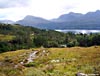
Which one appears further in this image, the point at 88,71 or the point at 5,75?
the point at 88,71

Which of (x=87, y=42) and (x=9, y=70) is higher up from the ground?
(x=9, y=70)

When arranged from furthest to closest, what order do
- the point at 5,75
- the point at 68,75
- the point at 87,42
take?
the point at 87,42, the point at 68,75, the point at 5,75

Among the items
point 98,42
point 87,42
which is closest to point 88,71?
point 98,42

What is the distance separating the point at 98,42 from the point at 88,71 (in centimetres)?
13426

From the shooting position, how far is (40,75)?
21219 millimetres

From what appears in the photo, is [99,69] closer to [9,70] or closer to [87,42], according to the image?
[9,70]

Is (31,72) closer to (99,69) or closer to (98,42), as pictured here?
(99,69)

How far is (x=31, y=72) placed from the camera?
22.0 m

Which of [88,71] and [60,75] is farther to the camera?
[88,71]

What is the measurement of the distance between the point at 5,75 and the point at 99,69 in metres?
12.1

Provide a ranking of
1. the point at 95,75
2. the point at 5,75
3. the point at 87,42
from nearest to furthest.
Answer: the point at 5,75 < the point at 95,75 < the point at 87,42

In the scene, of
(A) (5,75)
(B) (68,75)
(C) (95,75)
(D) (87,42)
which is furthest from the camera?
(D) (87,42)

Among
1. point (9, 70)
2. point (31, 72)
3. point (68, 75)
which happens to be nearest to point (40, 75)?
point (31, 72)

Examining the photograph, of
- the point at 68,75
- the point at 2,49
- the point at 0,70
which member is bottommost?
the point at 2,49
